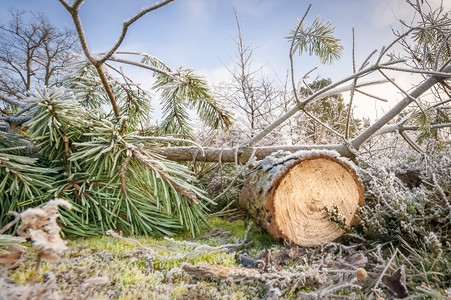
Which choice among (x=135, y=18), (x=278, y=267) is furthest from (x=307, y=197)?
(x=135, y=18)

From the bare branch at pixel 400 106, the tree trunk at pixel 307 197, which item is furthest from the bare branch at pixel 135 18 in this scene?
the bare branch at pixel 400 106

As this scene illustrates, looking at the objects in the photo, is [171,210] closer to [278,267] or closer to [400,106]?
[278,267]

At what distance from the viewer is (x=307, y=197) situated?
7.04 feet

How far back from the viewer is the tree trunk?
6.75 feet

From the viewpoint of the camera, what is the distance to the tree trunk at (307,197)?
2057 millimetres

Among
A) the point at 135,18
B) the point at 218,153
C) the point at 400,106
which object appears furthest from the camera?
the point at 218,153

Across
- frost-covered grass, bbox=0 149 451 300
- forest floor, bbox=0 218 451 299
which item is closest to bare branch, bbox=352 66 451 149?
frost-covered grass, bbox=0 149 451 300

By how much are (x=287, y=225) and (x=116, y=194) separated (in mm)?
1188

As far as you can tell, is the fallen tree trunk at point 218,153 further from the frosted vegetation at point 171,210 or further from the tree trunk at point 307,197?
the tree trunk at point 307,197

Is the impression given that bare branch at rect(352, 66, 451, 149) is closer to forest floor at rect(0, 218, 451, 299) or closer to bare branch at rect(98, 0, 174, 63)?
forest floor at rect(0, 218, 451, 299)

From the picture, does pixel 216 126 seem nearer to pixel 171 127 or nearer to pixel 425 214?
pixel 171 127

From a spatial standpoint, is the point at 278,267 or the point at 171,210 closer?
the point at 278,267

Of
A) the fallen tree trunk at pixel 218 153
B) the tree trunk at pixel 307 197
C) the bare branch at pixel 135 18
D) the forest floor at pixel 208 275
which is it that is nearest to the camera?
the forest floor at pixel 208 275

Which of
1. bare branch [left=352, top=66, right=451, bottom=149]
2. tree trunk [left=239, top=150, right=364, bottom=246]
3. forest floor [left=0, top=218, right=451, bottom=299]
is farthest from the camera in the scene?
bare branch [left=352, top=66, right=451, bottom=149]
